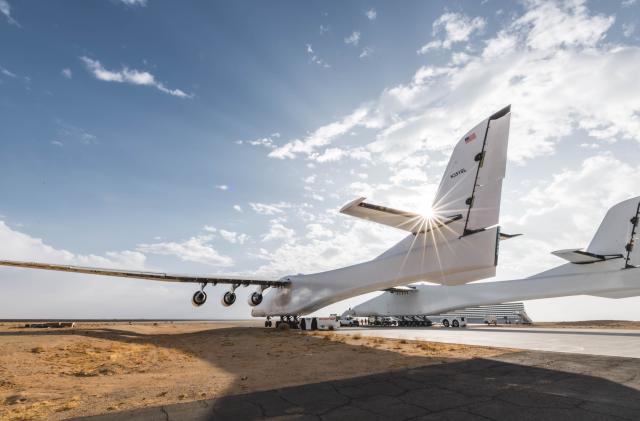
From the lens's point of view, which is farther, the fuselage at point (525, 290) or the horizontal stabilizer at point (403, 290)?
the horizontal stabilizer at point (403, 290)

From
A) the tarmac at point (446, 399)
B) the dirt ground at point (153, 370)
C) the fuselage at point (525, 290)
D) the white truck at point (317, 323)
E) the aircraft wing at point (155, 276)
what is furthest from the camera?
the white truck at point (317, 323)

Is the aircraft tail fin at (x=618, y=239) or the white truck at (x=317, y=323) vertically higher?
the aircraft tail fin at (x=618, y=239)

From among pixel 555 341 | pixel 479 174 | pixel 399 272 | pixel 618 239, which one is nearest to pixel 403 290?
pixel 618 239

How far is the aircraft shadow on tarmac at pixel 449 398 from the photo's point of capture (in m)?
4.38

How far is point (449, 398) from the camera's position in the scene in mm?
5094

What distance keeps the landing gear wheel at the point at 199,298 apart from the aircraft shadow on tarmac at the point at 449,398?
14.2 meters

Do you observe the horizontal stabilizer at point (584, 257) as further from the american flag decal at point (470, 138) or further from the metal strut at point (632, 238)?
the american flag decal at point (470, 138)

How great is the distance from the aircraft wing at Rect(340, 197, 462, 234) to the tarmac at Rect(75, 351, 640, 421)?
4.33 meters

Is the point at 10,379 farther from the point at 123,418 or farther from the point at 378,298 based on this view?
the point at 378,298

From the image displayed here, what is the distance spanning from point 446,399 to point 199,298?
17.7m

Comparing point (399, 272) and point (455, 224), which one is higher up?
point (455, 224)

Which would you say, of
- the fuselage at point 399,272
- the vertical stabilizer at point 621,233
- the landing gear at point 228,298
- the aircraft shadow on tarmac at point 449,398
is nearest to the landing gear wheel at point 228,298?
the landing gear at point 228,298

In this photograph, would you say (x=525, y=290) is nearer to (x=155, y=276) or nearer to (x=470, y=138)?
(x=470, y=138)

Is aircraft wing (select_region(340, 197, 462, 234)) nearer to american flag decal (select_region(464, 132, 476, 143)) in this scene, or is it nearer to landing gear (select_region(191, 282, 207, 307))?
american flag decal (select_region(464, 132, 476, 143))
